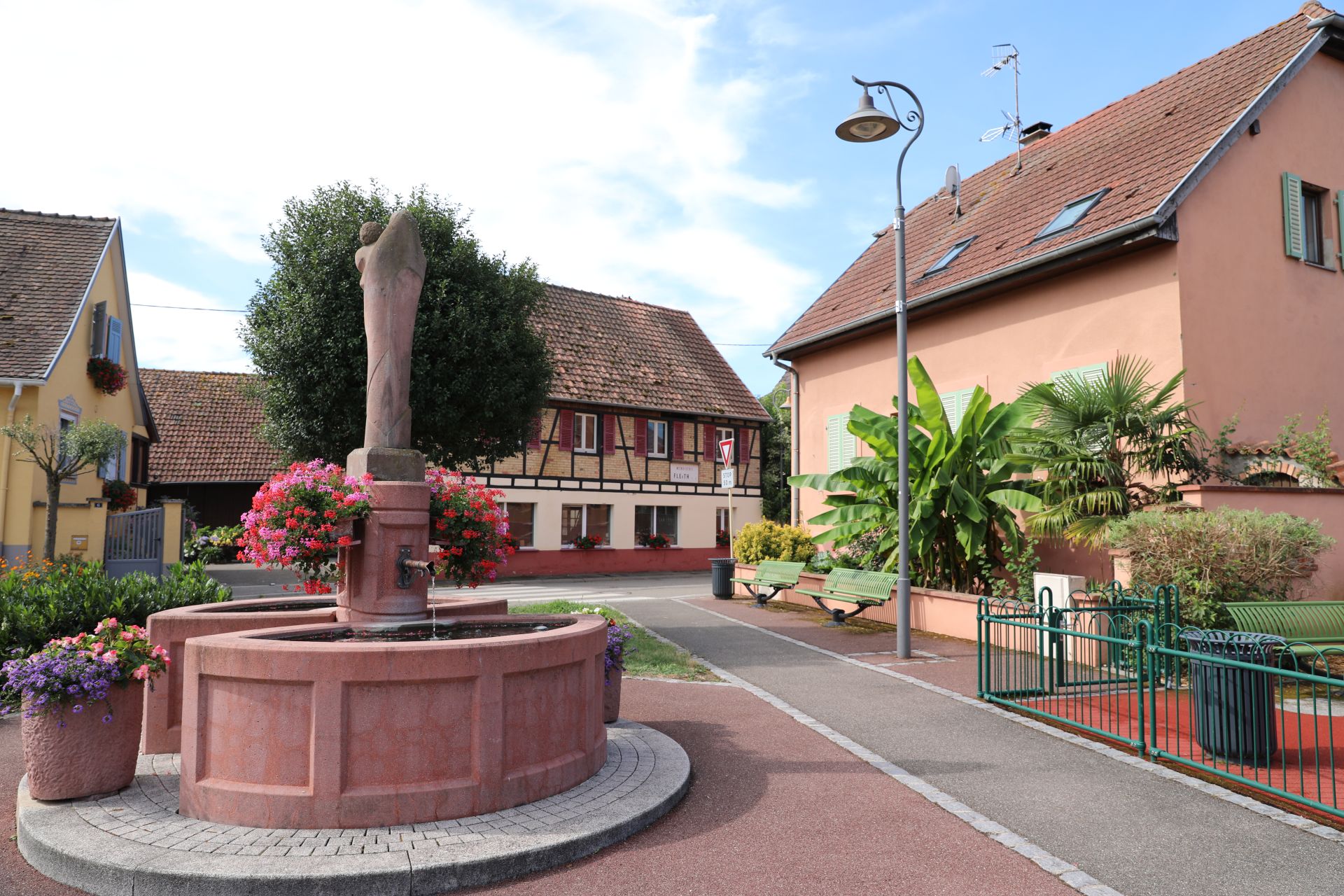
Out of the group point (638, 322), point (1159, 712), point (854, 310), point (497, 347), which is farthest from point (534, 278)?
point (638, 322)

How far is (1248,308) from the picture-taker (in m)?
12.7

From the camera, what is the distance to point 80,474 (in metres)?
18.7

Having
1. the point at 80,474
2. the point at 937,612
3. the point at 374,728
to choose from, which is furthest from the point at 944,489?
the point at 80,474

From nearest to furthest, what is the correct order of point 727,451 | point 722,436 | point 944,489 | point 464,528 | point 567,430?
1. point 464,528
2. point 944,489
3. point 727,451
4. point 567,430
5. point 722,436

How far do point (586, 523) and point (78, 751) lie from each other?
22816 millimetres

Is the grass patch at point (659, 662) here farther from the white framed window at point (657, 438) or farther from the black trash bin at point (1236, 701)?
the white framed window at point (657, 438)

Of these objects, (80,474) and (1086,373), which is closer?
(1086,373)

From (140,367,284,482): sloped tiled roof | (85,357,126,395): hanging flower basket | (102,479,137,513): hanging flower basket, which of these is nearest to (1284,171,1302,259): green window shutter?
(102,479,137,513): hanging flower basket

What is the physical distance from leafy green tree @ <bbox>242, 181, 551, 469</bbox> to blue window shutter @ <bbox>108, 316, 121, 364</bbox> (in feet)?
25.3

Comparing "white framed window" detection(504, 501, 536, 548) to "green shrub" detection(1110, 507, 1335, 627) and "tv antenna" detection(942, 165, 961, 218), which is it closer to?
"tv antenna" detection(942, 165, 961, 218)

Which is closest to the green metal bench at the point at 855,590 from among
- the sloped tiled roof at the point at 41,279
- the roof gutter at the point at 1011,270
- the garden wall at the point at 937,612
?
the garden wall at the point at 937,612

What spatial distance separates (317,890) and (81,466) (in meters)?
15.0

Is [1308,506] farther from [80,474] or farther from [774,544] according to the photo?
[80,474]

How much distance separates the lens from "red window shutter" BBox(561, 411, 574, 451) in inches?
1069
